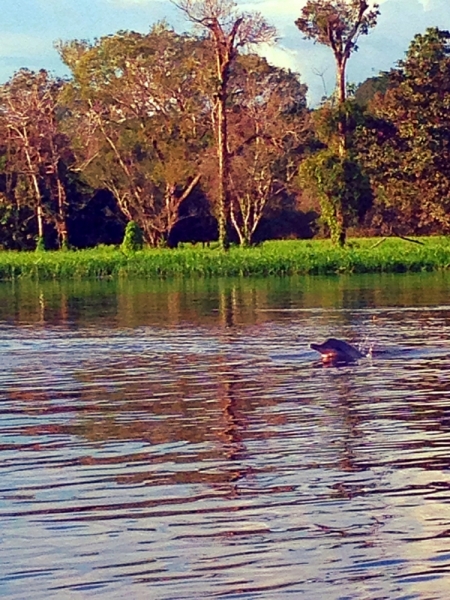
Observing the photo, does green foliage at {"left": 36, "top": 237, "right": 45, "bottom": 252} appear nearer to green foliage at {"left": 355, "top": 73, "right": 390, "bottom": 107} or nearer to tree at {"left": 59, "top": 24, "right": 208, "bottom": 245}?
tree at {"left": 59, "top": 24, "right": 208, "bottom": 245}

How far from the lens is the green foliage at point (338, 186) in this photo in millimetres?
46531

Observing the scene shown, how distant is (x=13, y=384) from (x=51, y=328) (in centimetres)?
686

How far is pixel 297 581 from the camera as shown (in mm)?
5652

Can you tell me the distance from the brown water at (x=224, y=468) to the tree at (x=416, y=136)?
28404 mm

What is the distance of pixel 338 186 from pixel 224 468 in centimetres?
3916

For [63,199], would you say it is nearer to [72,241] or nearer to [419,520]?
[72,241]

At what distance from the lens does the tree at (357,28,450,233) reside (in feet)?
147

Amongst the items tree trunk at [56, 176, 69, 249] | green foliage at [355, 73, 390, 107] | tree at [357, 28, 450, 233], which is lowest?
tree trunk at [56, 176, 69, 249]

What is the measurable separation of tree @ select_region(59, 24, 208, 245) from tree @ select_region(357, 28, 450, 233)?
37.9 feet

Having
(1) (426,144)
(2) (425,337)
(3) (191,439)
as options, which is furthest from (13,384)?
(1) (426,144)

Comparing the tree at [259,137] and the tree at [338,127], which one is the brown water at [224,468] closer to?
the tree at [338,127]

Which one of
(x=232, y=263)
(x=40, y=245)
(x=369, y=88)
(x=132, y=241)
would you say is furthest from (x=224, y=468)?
(x=369, y=88)

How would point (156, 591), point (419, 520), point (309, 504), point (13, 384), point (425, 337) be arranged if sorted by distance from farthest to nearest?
point (425, 337) → point (13, 384) → point (309, 504) → point (419, 520) → point (156, 591)

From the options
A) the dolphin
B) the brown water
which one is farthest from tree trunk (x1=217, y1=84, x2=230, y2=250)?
the dolphin
